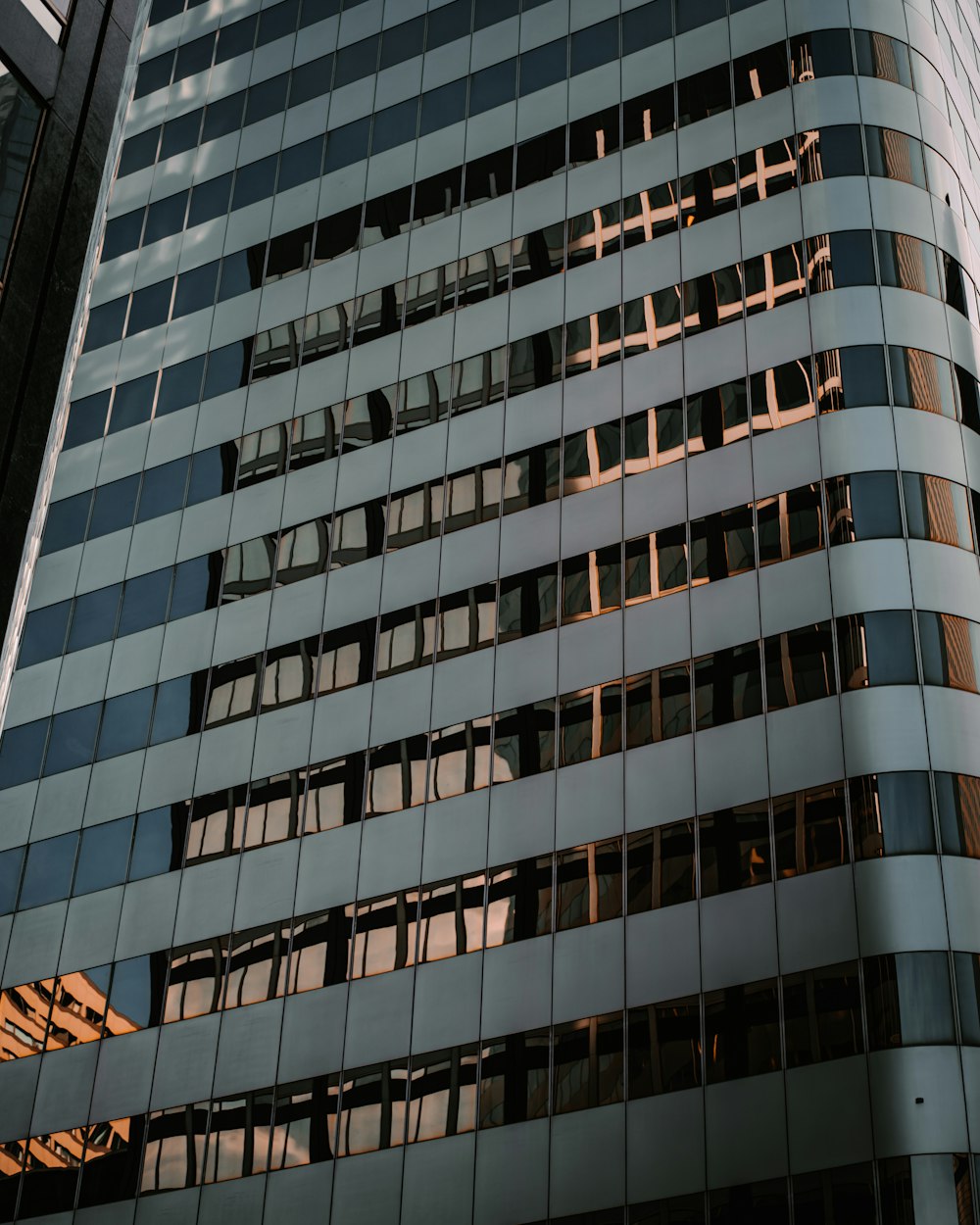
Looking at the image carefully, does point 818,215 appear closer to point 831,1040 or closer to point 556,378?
point 556,378

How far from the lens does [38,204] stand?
753 inches

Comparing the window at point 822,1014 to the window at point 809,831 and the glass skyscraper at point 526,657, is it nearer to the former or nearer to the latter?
the glass skyscraper at point 526,657

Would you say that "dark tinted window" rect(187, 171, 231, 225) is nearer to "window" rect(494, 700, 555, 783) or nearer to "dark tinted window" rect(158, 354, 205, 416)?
"dark tinted window" rect(158, 354, 205, 416)

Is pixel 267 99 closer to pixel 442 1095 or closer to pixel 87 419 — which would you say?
pixel 87 419

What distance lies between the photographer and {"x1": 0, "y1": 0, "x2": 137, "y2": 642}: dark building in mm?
18391

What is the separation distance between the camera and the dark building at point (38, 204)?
18391mm

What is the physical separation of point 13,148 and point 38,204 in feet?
2.29

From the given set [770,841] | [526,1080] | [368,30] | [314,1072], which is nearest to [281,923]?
[314,1072]

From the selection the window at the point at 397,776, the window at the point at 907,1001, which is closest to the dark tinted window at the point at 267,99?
the window at the point at 397,776

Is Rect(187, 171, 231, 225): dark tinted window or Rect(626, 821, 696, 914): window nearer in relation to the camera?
Rect(626, 821, 696, 914): window

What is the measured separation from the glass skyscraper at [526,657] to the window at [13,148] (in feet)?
47.4

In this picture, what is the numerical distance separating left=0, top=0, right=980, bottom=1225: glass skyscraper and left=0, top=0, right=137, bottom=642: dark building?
45.1ft

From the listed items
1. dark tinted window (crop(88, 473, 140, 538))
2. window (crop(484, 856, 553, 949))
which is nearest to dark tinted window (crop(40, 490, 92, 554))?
dark tinted window (crop(88, 473, 140, 538))

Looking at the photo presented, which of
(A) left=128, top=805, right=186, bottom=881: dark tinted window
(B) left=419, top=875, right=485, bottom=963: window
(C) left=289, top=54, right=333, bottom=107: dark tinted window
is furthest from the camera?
(C) left=289, top=54, right=333, bottom=107: dark tinted window
